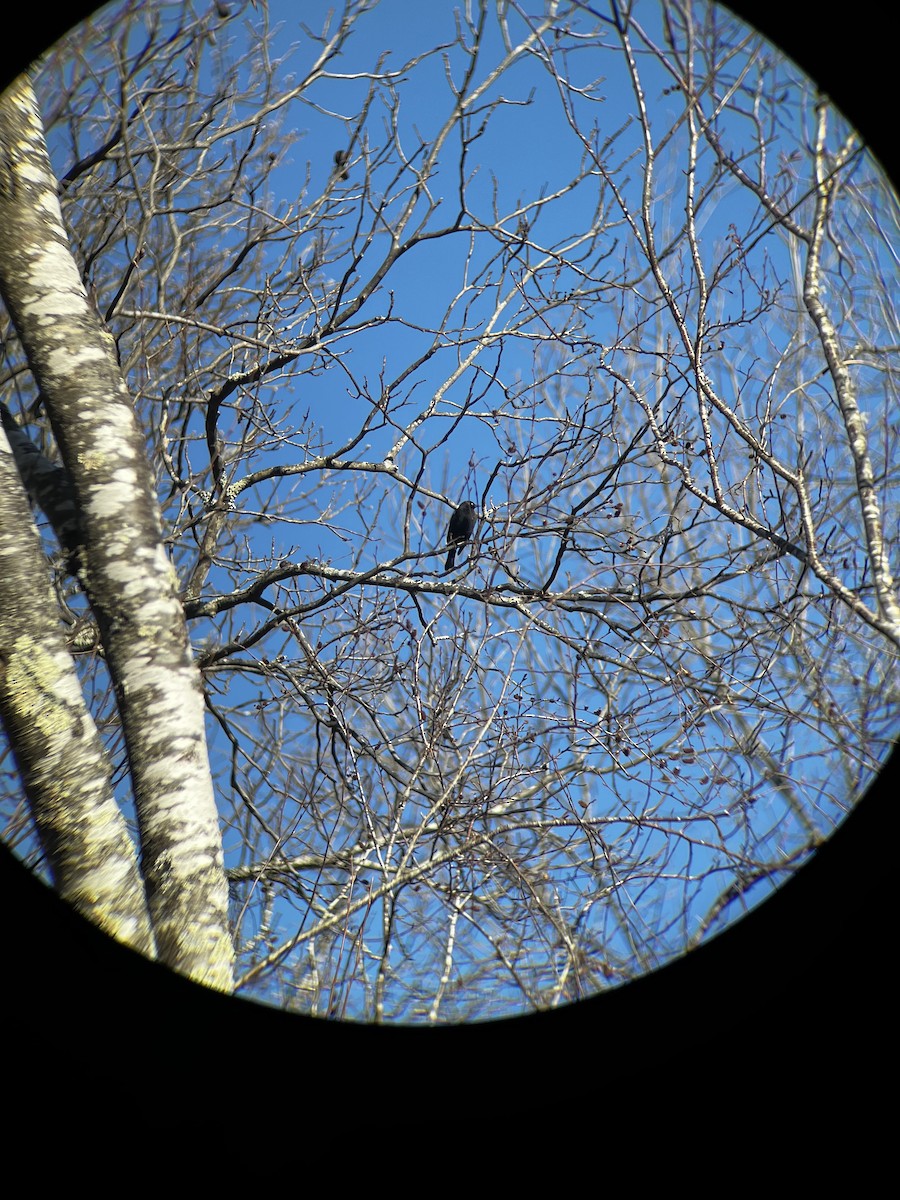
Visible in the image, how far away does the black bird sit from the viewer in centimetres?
Result: 330

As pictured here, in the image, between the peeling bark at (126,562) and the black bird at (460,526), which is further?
the black bird at (460,526)

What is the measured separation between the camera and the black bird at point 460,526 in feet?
10.8

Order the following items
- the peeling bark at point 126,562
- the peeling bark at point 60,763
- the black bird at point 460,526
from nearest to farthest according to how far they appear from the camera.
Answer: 1. the peeling bark at point 60,763
2. the peeling bark at point 126,562
3. the black bird at point 460,526

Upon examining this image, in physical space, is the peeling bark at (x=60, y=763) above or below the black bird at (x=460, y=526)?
below

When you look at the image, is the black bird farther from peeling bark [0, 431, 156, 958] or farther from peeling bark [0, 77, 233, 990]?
peeling bark [0, 431, 156, 958]

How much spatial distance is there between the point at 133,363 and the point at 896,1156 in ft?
12.9

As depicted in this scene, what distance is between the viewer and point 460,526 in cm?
340

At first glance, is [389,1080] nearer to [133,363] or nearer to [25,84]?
[25,84]

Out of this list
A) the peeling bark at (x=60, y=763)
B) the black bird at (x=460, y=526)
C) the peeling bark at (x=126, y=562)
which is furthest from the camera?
the black bird at (x=460, y=526)

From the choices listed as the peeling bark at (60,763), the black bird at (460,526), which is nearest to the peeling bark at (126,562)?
the peeling bark at (60,763)

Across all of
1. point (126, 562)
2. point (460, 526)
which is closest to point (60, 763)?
point (126, 562)

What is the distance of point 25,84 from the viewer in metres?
2.45

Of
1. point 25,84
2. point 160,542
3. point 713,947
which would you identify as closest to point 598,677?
point 713,947

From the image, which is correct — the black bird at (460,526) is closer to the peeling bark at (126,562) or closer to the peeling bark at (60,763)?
the peeling bark at (126,562)
